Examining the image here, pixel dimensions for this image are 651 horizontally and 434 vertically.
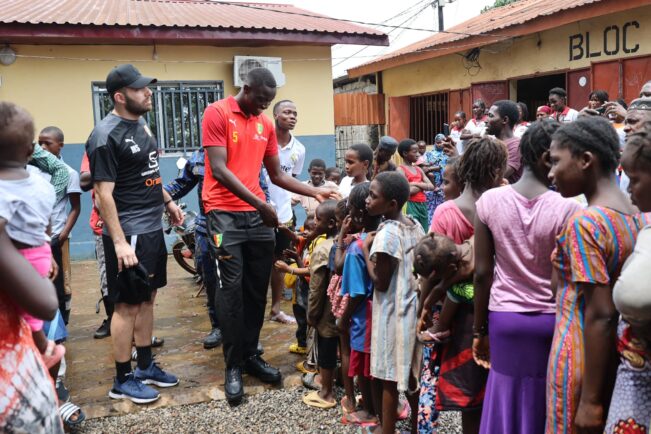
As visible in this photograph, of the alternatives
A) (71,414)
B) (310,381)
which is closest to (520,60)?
(310,381)

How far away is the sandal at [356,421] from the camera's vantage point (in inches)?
144

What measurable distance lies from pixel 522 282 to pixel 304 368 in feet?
7.72

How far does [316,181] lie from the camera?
20.0 feet

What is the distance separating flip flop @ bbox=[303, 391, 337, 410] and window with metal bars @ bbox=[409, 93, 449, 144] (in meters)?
10.7

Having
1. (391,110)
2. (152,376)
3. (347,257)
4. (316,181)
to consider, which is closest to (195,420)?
(152,376)

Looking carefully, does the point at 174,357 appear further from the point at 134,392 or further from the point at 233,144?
the point at 233,144

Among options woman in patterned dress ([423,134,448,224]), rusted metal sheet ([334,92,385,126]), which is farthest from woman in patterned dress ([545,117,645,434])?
rusted metal sheet ([334,92,385,126])

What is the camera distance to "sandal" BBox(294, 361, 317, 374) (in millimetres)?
4379

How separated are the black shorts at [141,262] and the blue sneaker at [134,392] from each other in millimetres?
538

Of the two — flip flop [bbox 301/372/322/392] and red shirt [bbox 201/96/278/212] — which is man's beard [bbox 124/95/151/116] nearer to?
red shirt [bbox 201/96/278/212]

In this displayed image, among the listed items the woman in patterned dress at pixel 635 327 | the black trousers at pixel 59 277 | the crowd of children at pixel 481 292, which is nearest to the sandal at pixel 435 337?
the crowd of children at pixel 481 292

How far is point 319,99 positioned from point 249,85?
660 centimetres

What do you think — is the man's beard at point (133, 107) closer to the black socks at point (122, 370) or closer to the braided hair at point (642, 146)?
the black socks at point (122, 370)

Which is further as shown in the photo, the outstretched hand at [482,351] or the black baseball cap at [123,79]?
the black baseball cap at [123,79]
